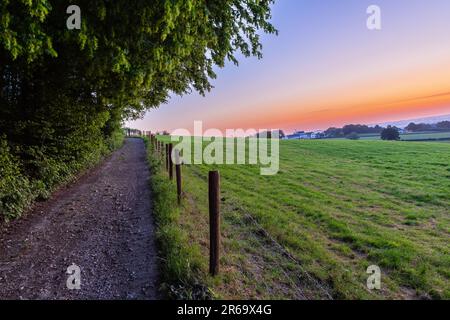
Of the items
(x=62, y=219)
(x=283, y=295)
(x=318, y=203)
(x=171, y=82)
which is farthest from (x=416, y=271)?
(x=171, y=82)

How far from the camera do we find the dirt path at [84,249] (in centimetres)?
479

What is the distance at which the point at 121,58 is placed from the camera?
5.60 m

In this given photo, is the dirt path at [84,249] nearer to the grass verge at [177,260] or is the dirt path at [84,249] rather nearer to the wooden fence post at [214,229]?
the grass verge at [177,260]

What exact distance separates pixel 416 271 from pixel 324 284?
6.23 ft

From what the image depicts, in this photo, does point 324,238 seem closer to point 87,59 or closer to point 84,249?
point 84,249

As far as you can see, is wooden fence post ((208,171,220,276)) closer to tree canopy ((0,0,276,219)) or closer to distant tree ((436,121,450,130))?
tree canopy ((0,0,276,219))

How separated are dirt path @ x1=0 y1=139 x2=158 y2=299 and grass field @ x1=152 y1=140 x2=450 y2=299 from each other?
3.31 feet

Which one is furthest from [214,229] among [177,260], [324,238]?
[324,238]

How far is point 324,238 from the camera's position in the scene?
730 centimetres

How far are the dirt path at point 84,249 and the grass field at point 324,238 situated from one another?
1.01 m

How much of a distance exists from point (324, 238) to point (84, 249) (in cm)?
525

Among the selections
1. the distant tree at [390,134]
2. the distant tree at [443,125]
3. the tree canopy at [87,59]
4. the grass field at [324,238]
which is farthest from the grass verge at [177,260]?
the distant tree at [443,125]

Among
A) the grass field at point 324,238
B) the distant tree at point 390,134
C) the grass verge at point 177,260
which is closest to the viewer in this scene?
the grass verge at point 177,260
